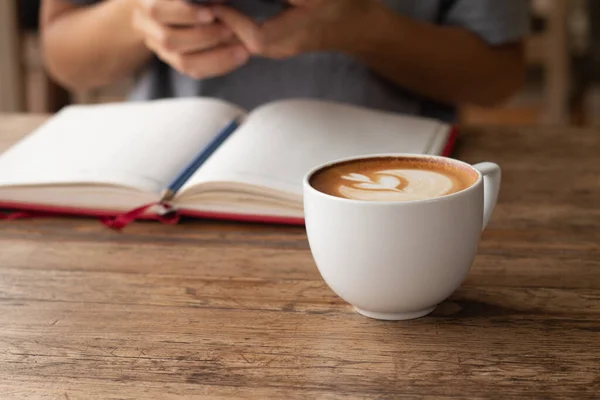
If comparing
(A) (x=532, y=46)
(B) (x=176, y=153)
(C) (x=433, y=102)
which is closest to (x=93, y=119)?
(B) (x=176, y=153)

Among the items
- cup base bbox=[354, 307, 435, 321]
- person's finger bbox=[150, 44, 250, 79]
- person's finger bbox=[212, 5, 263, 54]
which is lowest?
cup base bbox=[354, 307, 435, 321]

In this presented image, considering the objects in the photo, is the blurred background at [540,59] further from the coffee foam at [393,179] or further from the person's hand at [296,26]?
the coffee foam at [393,179]

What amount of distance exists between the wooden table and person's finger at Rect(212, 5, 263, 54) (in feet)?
0.91

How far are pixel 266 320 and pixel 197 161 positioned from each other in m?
0.32

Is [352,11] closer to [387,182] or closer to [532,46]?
[387,182]

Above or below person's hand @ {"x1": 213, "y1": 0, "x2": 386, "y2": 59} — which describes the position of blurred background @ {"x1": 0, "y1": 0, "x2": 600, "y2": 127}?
below

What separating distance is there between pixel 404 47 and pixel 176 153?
43 centimetres

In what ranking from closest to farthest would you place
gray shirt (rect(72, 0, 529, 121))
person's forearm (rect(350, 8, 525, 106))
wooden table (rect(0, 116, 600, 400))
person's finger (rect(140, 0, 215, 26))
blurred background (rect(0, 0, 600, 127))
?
wooden table (rect(0, 116, 600, 400)) < person's finger (rect(140, 0, 215, 26)) < person's forearm (rect(350, 8, 525, 106)) < gray shirt (rect(72, 0, 529, 121)) < blurred background (rect(0, 0, 600, 127))

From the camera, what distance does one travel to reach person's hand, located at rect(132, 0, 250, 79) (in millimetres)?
933

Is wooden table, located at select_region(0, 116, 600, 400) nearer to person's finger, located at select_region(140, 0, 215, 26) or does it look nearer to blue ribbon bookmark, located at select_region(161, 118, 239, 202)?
blue ribbon bookmark, located at select_region(161, 118, 239, 202)

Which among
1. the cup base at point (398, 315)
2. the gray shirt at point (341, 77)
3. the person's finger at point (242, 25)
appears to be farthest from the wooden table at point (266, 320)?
the gray shirt at point (341, 77)

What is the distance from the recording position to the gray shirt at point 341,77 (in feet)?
3.96

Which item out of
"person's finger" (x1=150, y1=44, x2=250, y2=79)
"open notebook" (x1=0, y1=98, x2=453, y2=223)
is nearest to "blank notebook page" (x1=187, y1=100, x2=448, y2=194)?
"open notebook" (x1=0, y1=98, x2=453, y2=223)

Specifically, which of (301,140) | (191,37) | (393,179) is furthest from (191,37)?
(393,179)
